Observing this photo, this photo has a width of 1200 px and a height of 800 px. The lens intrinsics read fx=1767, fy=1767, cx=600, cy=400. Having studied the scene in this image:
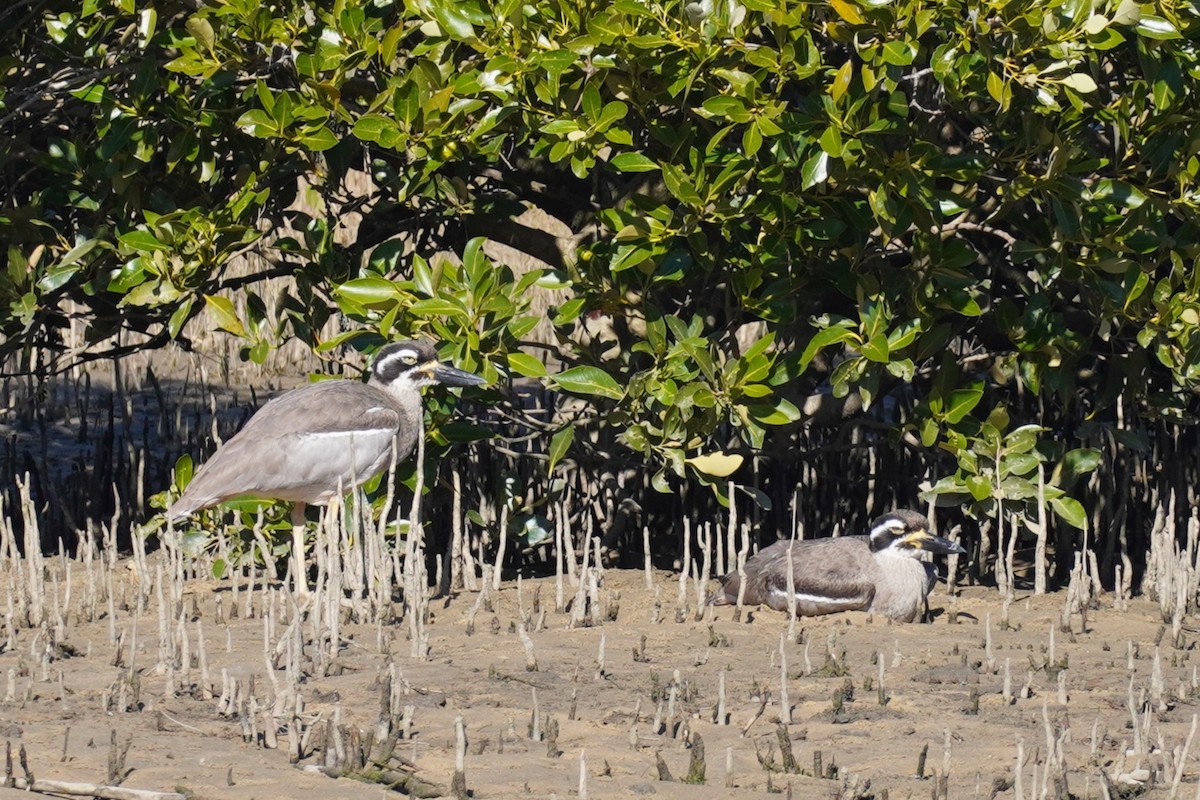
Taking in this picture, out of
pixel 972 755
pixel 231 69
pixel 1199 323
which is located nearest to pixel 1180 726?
pixel 972 755

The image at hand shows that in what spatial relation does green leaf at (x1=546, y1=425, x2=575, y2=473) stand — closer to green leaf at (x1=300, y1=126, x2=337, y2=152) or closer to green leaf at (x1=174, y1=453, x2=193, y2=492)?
green leaf at (x1=300, y1=126, x2=337, y2=152)

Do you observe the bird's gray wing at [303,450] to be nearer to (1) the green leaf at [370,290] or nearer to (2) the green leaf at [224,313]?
(2) the green leaf at [224,313]

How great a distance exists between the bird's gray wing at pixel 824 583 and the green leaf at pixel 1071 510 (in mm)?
868

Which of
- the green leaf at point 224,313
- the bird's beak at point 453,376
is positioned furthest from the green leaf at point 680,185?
the green leaf at point 224,313

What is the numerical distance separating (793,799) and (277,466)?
361 centimetres

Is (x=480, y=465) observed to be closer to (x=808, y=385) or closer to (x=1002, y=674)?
(x=808, y=385)

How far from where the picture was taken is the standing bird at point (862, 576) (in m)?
7.34

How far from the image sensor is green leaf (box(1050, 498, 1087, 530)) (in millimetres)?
7520

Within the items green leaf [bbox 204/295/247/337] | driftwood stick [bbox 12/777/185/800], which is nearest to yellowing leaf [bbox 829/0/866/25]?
green leaf [bbox 204/295/247/337]

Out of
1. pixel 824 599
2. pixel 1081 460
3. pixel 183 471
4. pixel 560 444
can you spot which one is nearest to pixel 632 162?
pixel 560 444

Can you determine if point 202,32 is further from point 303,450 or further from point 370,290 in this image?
point 303,450

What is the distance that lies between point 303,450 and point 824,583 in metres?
2.30

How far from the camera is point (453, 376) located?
735 centimetres

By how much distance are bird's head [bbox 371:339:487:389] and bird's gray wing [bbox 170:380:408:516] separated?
0.17 metres
